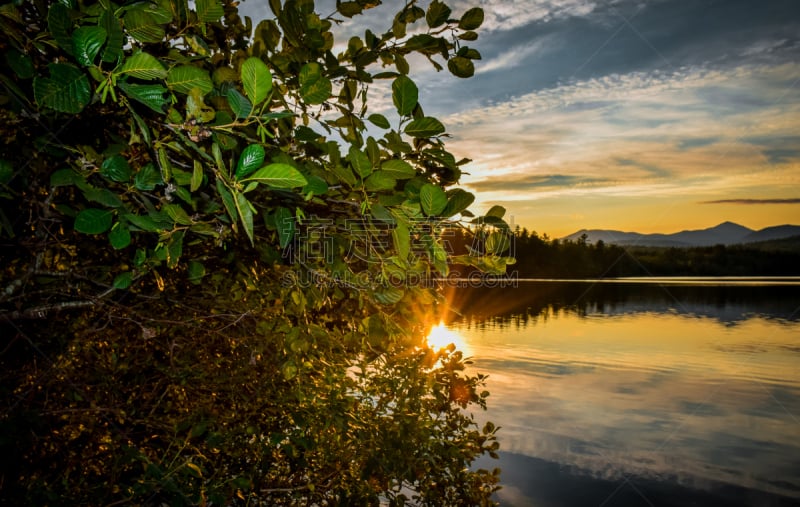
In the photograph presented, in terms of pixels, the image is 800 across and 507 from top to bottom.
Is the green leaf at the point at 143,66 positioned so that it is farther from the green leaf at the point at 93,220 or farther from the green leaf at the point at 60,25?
the green leaf at the point at 93,220

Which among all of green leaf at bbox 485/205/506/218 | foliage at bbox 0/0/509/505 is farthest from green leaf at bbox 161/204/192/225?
green leaf at bbox 485/205/506/218

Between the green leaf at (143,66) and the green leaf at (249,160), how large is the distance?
202 millimetres

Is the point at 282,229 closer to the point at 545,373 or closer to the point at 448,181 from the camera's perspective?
the point at 448,181

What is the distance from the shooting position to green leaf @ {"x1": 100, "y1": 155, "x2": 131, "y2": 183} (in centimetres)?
129

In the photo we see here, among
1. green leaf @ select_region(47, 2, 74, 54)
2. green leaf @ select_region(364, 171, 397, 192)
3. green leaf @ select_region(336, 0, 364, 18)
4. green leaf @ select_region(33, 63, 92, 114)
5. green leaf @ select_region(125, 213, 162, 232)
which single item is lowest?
green leaf @ select_region(125, 213, 162, 232)

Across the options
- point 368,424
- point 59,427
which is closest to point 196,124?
point 368,424

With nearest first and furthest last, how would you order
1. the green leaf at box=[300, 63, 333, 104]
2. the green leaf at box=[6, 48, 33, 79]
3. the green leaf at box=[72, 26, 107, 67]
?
the green leaf at box=[72, 26, 107, 67] < the green leaf at box=[6, 48, 33, 79] < the green leaf at box=[300, 63, 333, 104]

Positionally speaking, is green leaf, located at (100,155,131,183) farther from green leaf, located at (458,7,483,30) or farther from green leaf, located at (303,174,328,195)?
green leaf, located at (458,7,483,30)

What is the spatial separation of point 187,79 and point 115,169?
49 centimetres

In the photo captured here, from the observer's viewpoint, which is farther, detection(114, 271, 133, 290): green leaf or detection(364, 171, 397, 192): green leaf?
detection(114, 271, 133, 290): green leaf

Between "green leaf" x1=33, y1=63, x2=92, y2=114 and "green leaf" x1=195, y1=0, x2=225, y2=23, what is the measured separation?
0.49 meters

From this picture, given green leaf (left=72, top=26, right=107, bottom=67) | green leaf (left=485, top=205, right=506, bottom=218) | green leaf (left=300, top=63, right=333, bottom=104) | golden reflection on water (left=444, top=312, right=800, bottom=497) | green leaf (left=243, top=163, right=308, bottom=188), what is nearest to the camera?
green leaf (left=72, top=26, right=107, bottom=67)

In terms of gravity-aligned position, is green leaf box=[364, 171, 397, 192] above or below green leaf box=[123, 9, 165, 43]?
below

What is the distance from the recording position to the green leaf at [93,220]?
128cm
